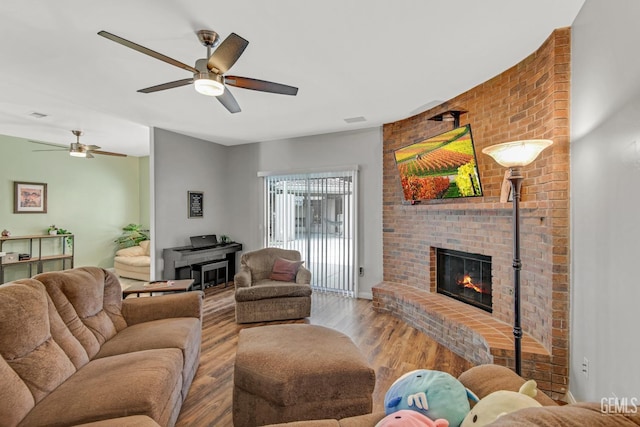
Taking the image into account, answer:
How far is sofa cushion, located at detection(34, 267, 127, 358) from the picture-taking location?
6.56ft

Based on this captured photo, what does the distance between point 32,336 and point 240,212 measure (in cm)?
455

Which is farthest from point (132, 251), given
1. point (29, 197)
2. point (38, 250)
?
point (29, 197)

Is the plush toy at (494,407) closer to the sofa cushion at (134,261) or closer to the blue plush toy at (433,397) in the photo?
the blue plush toy at (433,397)

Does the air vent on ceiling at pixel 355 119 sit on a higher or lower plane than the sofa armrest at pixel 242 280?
higher

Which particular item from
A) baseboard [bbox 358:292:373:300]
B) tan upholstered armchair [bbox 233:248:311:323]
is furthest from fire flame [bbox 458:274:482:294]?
tan upholstered armchair [bbox 233:248:311:323]

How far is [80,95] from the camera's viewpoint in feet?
11.2

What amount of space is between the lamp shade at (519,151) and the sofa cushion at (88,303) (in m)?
3.10

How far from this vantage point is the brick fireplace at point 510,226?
2229mm

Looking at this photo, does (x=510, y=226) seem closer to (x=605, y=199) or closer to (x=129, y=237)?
(x=605, y=199)

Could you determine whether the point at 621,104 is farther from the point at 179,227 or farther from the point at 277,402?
the point at 179,227

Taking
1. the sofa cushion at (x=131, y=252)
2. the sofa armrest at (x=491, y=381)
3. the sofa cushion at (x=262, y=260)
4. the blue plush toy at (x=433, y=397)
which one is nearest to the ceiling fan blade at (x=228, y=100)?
the sofa cushion at (x=262, y=260)

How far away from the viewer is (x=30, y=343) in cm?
160

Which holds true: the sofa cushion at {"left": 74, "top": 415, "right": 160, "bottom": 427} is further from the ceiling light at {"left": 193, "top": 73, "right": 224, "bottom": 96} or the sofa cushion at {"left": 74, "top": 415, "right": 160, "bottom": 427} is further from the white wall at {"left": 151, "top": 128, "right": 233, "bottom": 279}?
the white wall at {"left": 151, "top": 128, "right": 233, "bottom": 279}

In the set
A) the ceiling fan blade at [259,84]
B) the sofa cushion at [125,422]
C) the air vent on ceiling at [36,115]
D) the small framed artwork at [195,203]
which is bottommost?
the sofa cushion at [125,422]
